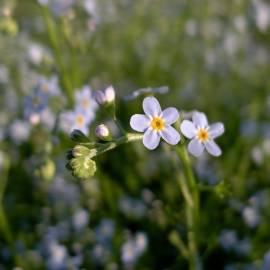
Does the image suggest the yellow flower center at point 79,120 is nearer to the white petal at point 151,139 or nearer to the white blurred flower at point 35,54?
the white petal at point 151,139

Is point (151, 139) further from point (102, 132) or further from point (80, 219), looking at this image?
point (80, 219)

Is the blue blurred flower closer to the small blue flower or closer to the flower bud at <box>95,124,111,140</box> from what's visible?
the small blue flower

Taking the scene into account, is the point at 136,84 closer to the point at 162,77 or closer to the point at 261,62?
the point at 162,77

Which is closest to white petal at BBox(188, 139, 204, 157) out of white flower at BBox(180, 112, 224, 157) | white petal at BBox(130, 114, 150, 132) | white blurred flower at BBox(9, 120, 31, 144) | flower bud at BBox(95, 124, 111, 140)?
white flower at BBox(180, 112, 224, 157)

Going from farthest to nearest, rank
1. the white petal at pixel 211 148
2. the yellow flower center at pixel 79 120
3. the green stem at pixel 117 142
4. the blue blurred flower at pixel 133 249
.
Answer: the blue blurred flower at pixel 133 249, the yellow flower center at pixel 79 120, the white petal at pixel 211 148, the green stem at pixel 117 142

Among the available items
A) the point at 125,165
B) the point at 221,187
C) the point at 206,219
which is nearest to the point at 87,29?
the point at 125,165

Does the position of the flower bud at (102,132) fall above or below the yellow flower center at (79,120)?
below

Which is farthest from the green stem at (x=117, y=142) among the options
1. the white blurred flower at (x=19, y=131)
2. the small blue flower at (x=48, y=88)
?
the white blurred flower at (x=19, y=131)
